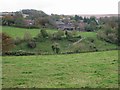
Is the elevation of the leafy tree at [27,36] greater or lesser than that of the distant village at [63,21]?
lesser

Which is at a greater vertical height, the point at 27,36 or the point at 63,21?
the point at 63,21

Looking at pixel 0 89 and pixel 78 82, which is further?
pixel 78 82

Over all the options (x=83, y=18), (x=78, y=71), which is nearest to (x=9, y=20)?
(x=83, y=18)

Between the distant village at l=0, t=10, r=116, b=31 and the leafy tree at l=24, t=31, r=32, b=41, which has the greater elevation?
the distant village at l=0, t=10, r=116, b=31

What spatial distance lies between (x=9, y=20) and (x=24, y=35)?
1270 centimetres

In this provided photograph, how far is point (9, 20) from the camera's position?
68625 mm

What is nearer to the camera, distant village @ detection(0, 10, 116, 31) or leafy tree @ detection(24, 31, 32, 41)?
leafy tree @ detection(24, 31, 32, 41)

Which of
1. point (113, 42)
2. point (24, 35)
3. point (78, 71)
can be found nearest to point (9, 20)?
point (24, 35)

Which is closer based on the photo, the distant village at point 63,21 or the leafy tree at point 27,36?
the leafy tree at point 27,36

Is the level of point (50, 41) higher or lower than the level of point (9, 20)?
lower

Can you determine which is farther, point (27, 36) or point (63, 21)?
point (63, 21)

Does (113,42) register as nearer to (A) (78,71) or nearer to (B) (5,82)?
(A) (78,71)

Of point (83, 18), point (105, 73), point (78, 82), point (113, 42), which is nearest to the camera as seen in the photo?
point (78, 82)

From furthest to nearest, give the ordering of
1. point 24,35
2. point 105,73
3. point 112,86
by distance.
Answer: point 24,35 → point 105,73 → point 112,86
